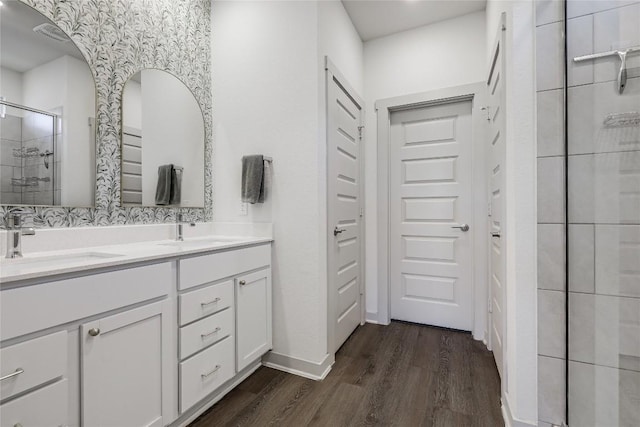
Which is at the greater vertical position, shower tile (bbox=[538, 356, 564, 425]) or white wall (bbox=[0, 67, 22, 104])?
white wall (bbox=[0, 67, 22, 104])

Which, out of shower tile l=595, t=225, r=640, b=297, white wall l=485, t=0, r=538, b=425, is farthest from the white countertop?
shower tile l=595, t=225, r=640, b=297

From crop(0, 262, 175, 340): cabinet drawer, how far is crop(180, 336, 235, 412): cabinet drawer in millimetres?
425

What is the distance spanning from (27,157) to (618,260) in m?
2.60

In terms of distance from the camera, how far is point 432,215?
270 centimetres

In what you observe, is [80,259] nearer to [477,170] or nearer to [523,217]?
[523,217]

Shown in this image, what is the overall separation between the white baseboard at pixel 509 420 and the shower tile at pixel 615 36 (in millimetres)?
1519

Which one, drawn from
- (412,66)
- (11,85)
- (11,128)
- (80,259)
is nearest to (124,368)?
(80,259)

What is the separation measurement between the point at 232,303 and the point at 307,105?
1.32m

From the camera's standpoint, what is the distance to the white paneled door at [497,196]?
1613mm

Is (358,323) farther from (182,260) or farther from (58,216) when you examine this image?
(58,216)

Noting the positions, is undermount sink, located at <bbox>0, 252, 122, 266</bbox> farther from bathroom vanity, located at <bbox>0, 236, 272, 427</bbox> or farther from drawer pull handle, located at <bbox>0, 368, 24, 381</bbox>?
drawer pull handle, located at <bbox>0, 368, 24, 381</bbox>

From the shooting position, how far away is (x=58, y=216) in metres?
1.45

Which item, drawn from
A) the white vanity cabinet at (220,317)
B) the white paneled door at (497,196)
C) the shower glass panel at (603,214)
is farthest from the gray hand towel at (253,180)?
the shower glass panel at (603,214)

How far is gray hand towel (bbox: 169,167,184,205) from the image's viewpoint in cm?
203
